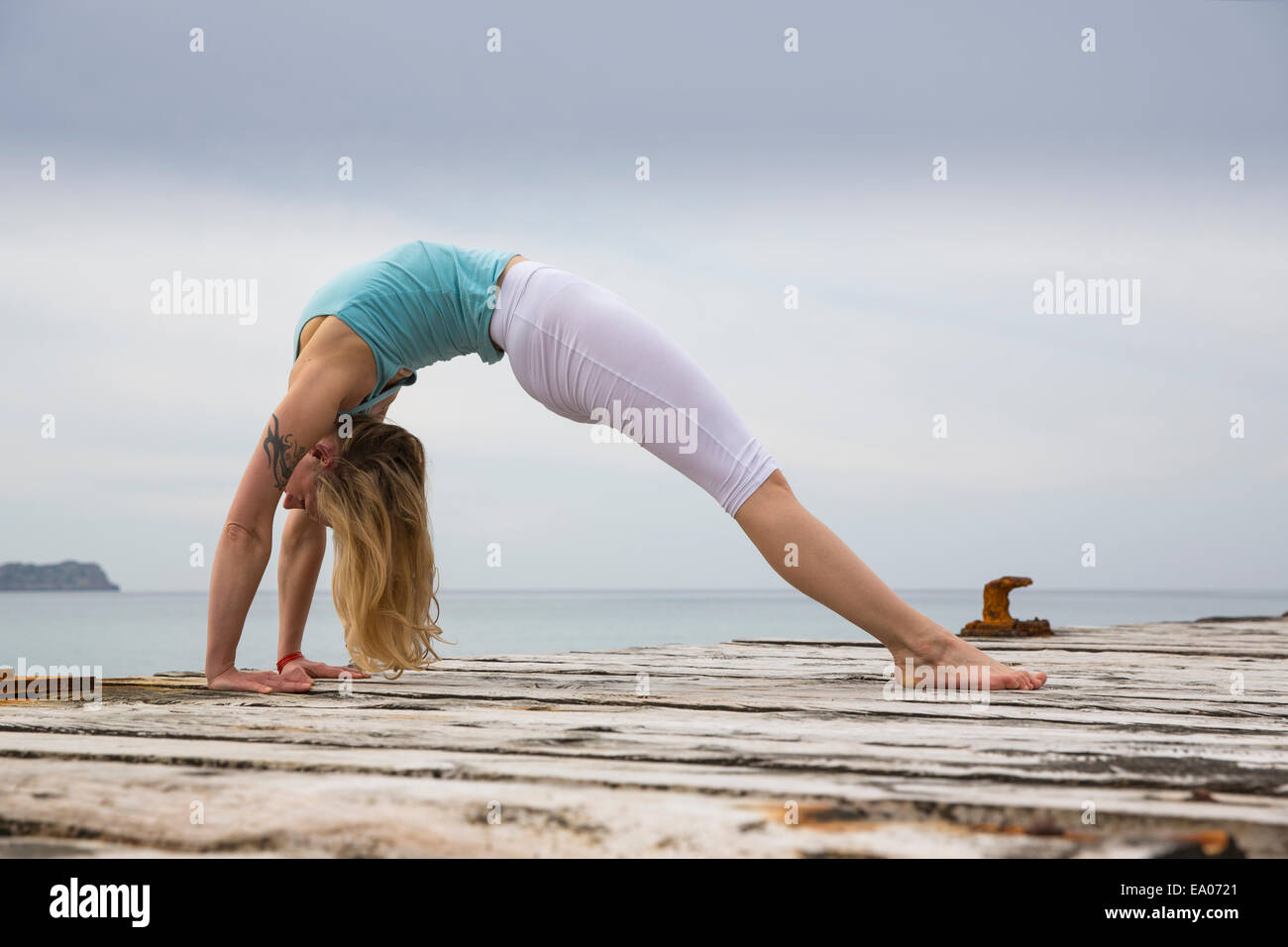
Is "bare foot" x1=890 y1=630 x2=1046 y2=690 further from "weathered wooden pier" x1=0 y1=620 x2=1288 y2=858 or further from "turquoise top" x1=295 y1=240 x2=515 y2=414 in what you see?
"turquoise top" x1=295 y1=240 x2=515 y2=414

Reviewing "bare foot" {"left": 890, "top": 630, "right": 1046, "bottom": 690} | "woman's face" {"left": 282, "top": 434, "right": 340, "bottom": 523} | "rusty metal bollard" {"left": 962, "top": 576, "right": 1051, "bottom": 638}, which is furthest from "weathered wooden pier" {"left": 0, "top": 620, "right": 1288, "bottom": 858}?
"rusty metal bollard" {"left": 962, "top": 576, "right": 1051, "bottom": 638}

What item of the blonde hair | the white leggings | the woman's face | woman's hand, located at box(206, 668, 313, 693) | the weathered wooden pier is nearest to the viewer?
the weathered wooden pier

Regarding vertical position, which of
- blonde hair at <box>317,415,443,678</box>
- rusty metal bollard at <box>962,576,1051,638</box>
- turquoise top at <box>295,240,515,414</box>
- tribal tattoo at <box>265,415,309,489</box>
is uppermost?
turquoise top at <box>295,240,515,414</box>

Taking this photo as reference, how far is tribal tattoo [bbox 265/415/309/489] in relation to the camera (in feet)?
7.12

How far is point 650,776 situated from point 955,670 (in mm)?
1295

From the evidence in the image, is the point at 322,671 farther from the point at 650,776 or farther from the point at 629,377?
the point at 650,776

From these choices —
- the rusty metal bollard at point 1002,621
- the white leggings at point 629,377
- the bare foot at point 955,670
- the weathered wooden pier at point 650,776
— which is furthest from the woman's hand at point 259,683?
the rusty metal bollard at point 1002,621

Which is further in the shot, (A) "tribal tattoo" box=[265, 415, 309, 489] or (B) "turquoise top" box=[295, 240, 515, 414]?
(B) "turquoise top" box=[295, 240, 515, 414]

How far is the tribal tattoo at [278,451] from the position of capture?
217 cm

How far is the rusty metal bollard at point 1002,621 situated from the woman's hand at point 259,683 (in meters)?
3.03

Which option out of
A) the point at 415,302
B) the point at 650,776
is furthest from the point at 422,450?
the point at 650,776

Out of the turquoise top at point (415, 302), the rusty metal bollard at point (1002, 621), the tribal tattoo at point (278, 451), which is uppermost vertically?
the turquoise top at point (415, 302)

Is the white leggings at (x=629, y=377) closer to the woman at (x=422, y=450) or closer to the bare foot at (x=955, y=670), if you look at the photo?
the woman at (x=422, y=450)

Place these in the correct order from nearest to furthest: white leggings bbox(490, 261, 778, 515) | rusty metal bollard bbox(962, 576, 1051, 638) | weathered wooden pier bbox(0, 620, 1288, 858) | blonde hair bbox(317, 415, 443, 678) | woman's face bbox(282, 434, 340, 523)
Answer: weathered wooden pier bbox(0, 620, 1288, 858) → white leggings bbox(490, 261, 778, 515) → blonde hair bbox(317, 415, 443, 678) → woman's face bbox(282, 434, 340, 523) → rusty metal bollard bbox(962, 576, 1051, 638)
